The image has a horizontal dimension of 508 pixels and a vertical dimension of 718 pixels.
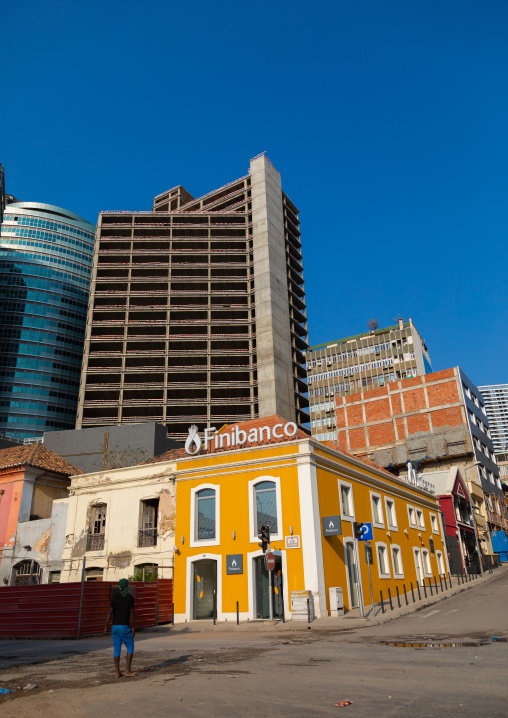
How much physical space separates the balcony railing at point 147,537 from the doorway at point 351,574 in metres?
9.52

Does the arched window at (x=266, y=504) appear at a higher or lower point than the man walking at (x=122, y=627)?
higher

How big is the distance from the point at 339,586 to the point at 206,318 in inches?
2478

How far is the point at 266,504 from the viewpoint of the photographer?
24391mm

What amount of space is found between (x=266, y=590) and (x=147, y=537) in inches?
292

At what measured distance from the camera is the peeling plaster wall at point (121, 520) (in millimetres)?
27156

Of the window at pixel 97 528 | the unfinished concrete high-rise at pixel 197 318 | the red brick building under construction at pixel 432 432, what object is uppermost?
the unfinished concrete high-rise at pixel 197 318

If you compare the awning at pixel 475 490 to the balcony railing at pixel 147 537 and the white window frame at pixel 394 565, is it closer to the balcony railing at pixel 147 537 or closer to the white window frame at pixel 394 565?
the white window frame at pixel 394 565

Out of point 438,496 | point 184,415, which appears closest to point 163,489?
point 438,496

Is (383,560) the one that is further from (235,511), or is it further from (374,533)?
(235,511)

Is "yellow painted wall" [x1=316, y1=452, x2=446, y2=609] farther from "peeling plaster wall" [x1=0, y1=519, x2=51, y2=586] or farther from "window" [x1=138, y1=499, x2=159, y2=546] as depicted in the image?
"peeling plaster wall" [x1=0, y1=519, x2=51, y2=586]

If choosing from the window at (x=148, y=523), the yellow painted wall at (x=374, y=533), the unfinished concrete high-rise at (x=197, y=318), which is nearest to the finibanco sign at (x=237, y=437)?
the yellow painted wall at (x=374, y=533)

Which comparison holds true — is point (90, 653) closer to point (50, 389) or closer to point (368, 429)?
point (368, 429)

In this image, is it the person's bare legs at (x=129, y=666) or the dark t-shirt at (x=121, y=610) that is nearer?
the person's bare legs at (x=129, y=666)

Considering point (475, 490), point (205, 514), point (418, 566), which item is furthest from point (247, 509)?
point (475, 490)
